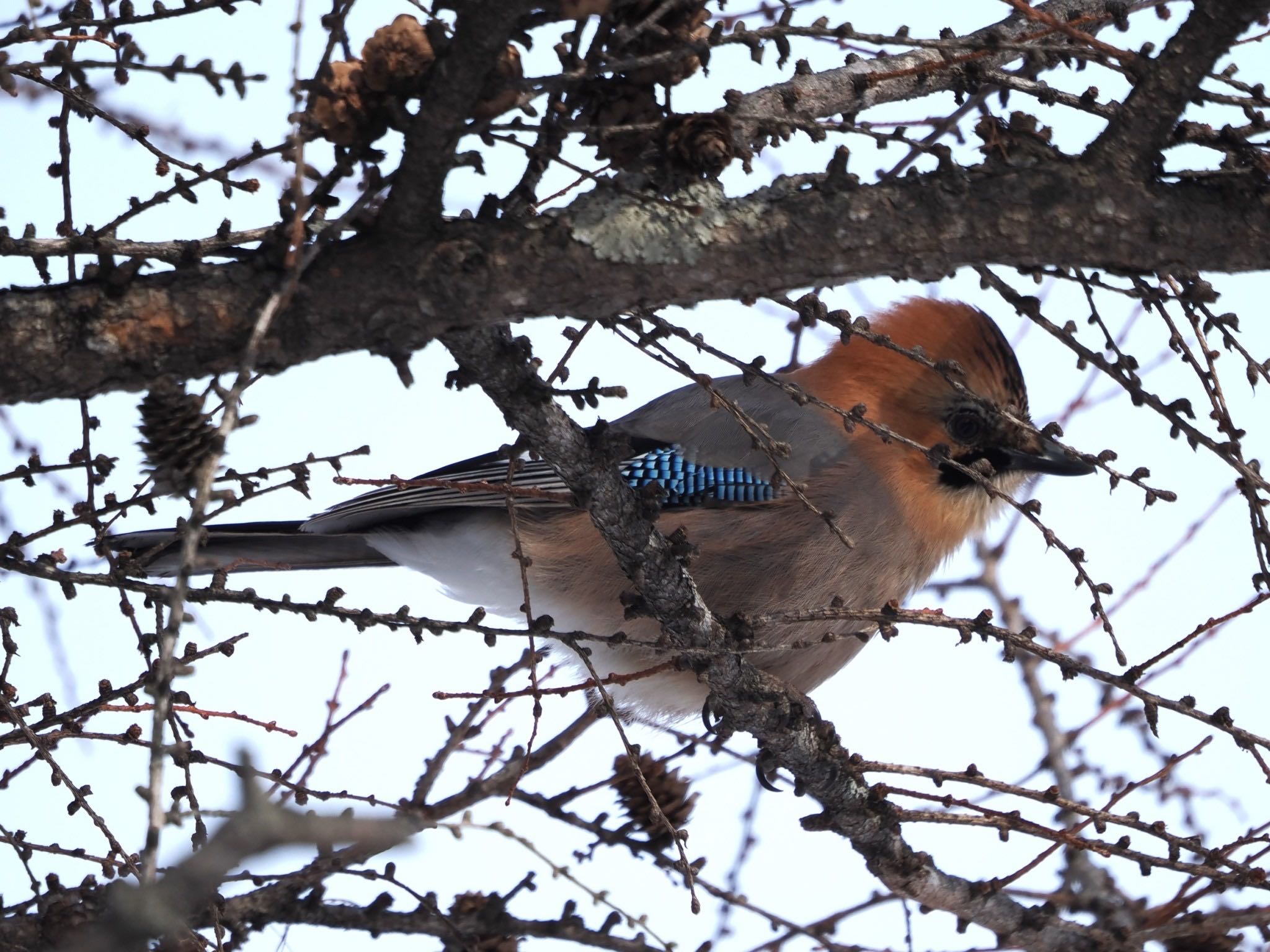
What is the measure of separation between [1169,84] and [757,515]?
211 cm

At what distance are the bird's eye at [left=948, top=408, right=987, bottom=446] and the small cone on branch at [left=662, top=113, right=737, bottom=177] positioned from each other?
249cm

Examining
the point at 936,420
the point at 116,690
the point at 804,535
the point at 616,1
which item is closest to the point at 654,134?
the point at 616,1

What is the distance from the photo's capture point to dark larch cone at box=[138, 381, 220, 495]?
2990 mm

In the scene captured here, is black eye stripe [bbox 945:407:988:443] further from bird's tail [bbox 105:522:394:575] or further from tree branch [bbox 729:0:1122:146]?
bird's tail [bbox 105:522:394:575]

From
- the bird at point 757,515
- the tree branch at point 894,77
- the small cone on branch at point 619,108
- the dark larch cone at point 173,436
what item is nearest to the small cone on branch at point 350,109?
the small cone on branch at point 619,108

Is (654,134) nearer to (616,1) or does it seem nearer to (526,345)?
(616,1)

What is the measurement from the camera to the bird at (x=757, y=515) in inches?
172

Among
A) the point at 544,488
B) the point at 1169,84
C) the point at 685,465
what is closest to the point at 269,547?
the point at 544,488

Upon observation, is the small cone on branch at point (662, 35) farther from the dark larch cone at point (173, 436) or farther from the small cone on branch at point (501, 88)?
the dark larch cone at point (173, 436)

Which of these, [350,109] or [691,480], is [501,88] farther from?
[691,480]

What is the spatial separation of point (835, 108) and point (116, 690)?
2259 mm

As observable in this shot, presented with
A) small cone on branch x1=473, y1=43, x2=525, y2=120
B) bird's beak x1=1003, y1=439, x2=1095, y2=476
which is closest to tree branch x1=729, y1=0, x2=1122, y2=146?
small cone on branch x1=473, y1=43, x2=525, y2=120

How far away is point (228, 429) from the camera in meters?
1.80

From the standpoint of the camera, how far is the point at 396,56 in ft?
7.64
